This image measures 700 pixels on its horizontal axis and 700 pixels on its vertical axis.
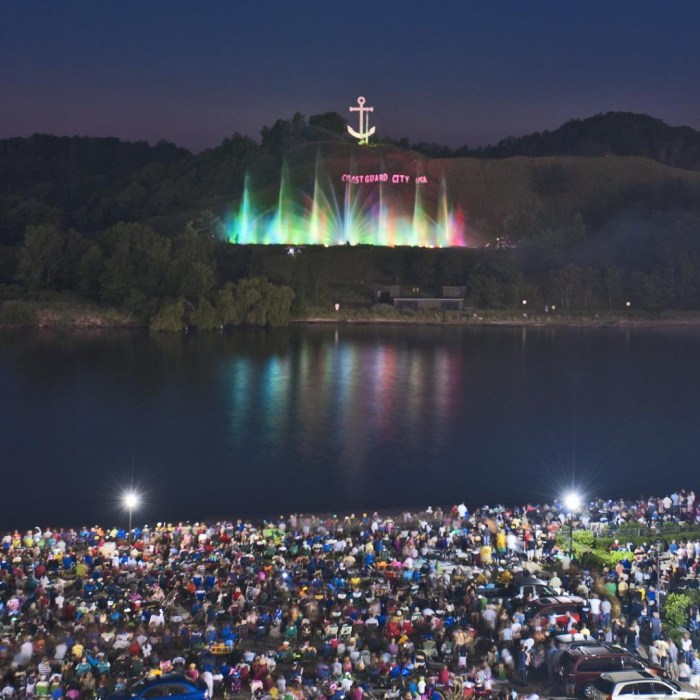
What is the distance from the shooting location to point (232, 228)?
272ft

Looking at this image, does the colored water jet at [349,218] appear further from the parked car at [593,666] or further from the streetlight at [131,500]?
the parked car at [593,666]

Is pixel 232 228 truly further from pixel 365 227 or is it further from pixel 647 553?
pixel 647 553

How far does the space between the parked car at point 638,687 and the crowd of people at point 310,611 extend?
793 mm

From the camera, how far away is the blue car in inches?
357

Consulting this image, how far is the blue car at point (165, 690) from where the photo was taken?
9062mm

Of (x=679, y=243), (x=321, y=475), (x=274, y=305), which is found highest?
(x=679, y=243)

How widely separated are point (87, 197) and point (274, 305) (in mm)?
60315

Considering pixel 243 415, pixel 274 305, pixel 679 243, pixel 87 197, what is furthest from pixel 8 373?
pixel 87 197

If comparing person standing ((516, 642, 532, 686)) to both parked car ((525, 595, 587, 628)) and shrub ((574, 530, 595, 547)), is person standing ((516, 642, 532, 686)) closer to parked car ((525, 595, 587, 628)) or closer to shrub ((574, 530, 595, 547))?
parked car ((525, 595, 587, 628))

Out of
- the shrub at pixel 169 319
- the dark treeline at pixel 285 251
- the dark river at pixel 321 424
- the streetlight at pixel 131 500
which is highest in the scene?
the dark treeline at pixel 285 251

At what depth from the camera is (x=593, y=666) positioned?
32.3 ft

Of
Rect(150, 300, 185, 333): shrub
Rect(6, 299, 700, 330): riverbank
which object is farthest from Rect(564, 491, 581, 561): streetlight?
Rect(6, 299, 700, 330): riverbank

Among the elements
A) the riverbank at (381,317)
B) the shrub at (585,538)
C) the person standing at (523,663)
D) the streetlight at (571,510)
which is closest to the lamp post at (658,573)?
the shrub at (585,538)

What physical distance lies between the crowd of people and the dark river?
6.88 meters
